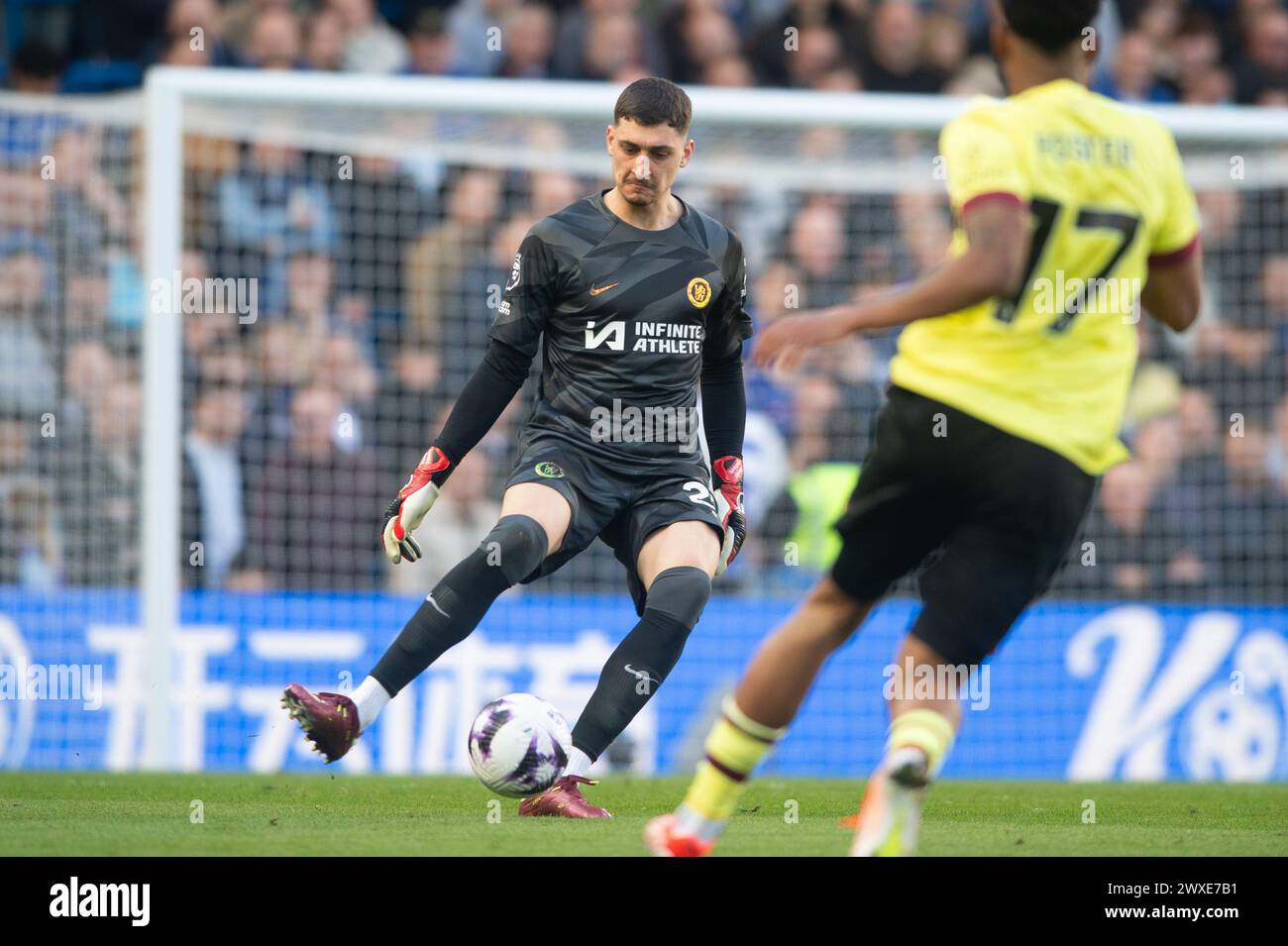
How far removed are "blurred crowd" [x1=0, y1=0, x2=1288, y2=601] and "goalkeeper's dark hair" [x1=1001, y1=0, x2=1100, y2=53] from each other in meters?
6.49

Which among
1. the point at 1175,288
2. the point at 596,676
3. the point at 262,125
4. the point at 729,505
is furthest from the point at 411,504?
the point at 262,125

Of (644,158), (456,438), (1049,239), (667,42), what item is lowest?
(456,438)

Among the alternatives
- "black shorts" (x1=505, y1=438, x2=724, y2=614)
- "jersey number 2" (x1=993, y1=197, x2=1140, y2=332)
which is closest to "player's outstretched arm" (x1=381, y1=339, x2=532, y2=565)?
"black shorts" (x1=505, y1=438, x2=724, y2=614)

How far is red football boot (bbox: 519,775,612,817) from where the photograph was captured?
5906 mm

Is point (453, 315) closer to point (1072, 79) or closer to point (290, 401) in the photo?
point (290, 401)

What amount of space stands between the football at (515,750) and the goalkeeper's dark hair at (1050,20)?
2.63 meters

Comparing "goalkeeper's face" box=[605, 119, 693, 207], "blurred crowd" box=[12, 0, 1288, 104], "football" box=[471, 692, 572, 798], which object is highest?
"blurred crowd" box=[12, 0, 1288, 104]

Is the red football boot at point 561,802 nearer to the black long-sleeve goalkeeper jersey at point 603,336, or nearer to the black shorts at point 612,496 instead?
the black shorts at point 612,496

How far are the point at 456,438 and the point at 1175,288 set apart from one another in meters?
2.59

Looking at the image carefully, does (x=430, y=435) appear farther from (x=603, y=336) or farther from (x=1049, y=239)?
(x=1049, y=239)

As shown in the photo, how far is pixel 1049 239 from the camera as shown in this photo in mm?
4027

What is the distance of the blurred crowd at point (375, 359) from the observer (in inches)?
407

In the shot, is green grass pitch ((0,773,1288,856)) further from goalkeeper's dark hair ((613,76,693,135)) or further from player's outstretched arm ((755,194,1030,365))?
goalkeeper's dark hair ((613,76,693,135))

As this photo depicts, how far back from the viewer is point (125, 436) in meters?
10.5
